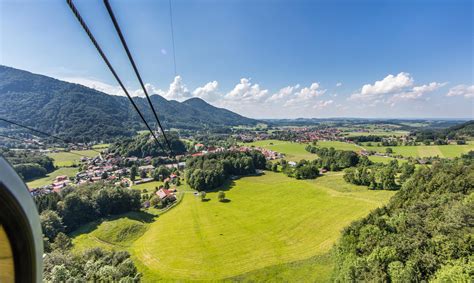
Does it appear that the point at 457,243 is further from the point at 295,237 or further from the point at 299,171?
the point at 299,171

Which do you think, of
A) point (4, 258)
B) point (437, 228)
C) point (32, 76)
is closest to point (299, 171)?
point (437, 228)

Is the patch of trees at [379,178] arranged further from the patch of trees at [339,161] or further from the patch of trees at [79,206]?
the patch of trees at [79,206]

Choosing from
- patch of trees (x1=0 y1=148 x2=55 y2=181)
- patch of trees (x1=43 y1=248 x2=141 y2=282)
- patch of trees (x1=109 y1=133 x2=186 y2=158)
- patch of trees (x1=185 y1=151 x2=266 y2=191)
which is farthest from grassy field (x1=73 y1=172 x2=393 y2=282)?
patch of trees (x1=109 y1=133 x2=186 y2=158)

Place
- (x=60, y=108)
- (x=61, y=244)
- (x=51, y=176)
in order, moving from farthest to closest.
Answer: (x=60, y=108)
(x=51, y=176)
(x=61, y=244)

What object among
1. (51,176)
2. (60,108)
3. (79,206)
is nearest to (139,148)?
(51,176)

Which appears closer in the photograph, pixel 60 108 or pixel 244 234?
pixel 244 234

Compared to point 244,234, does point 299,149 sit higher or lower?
higher

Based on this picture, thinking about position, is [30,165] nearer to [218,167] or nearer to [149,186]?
[149,186]
